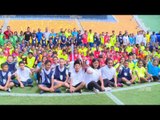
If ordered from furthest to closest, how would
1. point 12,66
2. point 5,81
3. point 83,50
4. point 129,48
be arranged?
point 129,48, point 83,50, point 12,66, point 5,81

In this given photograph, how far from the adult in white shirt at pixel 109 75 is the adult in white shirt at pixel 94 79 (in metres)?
0.07

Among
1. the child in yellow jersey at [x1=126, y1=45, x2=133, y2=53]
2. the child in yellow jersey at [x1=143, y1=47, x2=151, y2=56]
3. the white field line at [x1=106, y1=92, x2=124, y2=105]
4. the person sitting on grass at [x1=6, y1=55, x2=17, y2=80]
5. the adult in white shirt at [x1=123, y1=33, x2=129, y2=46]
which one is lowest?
the white field line at [x1=106, y1=92, x2=124, y2=105]

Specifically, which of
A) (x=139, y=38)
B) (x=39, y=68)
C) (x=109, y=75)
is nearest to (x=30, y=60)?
(x=39, y=68)

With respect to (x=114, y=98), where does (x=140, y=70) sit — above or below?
above

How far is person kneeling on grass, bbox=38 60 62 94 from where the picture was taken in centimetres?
620

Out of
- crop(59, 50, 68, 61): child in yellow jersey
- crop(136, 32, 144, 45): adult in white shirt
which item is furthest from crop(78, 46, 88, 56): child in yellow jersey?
crop(136, 32, 144, 45): adult in white shirt

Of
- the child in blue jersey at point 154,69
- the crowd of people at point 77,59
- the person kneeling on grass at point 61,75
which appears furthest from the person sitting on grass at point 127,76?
the person kneeling on grass at point 61,75

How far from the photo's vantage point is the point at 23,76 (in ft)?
20.9

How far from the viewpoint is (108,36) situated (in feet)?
25.1

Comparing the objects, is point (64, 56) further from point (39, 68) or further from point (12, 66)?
point (12, 66)

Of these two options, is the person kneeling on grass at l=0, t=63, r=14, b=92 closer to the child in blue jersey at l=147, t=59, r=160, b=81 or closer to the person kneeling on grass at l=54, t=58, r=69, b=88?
the person kneeling on grass at l=54, t=58, r=69, b=88

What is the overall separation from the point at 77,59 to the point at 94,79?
1.49 feet
